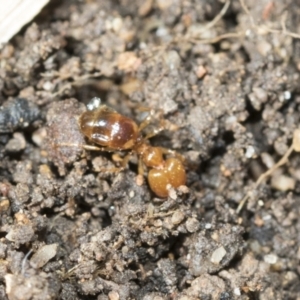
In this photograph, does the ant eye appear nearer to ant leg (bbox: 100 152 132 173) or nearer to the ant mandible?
the ant mandible

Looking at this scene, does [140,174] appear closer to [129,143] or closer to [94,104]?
[129,143]

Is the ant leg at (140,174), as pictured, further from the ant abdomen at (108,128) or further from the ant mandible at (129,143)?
the ant abdomen at (108,128)

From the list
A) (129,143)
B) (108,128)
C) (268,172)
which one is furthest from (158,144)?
(268,172)

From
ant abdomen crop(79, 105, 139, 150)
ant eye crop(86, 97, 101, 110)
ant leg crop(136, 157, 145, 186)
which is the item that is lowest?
ant leg crop(136, 157, 145, 186)

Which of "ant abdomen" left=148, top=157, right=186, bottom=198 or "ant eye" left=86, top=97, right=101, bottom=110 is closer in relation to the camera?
"ant abdomen" left=148, top=157, right=186, bottom=198

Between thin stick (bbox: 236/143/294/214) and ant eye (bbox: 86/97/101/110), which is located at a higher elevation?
ant eye (bbox: 86/97/101/110)

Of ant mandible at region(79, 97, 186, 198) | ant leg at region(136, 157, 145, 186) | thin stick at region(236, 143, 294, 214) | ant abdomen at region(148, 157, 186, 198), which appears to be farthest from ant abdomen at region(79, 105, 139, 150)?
thin stick at region(236, 143, 294, 214)

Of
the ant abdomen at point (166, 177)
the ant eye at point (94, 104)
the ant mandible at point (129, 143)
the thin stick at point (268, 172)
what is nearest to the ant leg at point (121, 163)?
the ant mandible at point (129, 143)

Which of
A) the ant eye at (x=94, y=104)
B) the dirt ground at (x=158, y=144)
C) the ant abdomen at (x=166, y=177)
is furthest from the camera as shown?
the ant eye at (x=94, y=104)
